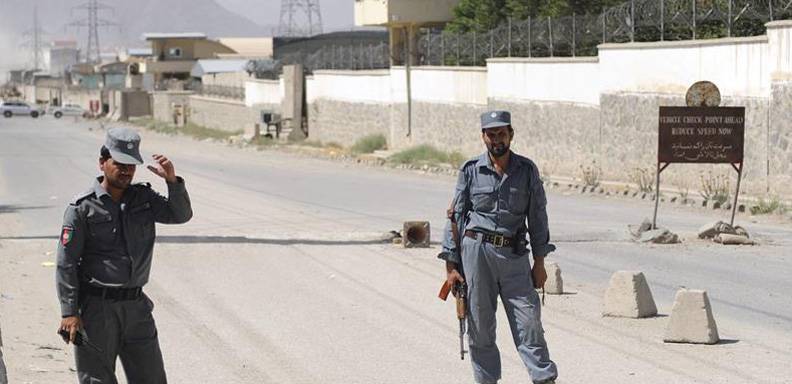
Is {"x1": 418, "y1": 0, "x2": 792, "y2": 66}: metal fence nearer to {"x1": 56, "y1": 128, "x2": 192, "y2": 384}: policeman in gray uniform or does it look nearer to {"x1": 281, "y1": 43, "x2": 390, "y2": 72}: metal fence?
{"x1": 281, "y1": 43, "x2": 390, "y2": 72}: metal fence

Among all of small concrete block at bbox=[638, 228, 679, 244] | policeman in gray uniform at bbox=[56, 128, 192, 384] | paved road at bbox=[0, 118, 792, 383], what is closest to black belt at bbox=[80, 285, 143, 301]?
policeman in gray uniform at bbox=[56, 128, 192, 384]

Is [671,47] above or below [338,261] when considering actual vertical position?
above

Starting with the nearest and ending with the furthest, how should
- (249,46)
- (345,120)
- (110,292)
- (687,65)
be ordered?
(110,292) < (687,65) < (345,120) < (249,46)

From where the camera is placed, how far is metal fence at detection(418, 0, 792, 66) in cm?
2784

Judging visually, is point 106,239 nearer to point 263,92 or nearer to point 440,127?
point 440,127

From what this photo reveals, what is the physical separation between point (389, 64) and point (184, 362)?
42749 mm

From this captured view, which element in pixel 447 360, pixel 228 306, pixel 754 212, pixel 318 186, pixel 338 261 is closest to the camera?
pixel 447 360

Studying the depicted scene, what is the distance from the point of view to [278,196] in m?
30.8

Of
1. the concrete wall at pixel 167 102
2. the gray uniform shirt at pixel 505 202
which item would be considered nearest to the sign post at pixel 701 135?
the gray uniform shirt at pixel 505 202

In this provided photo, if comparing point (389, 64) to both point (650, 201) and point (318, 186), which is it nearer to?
point (318, 186)

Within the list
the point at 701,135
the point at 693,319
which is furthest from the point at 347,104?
the point at 693,319

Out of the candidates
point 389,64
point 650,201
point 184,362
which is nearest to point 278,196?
point 650,201

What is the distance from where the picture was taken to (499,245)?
874 cm

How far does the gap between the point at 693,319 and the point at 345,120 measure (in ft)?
147
